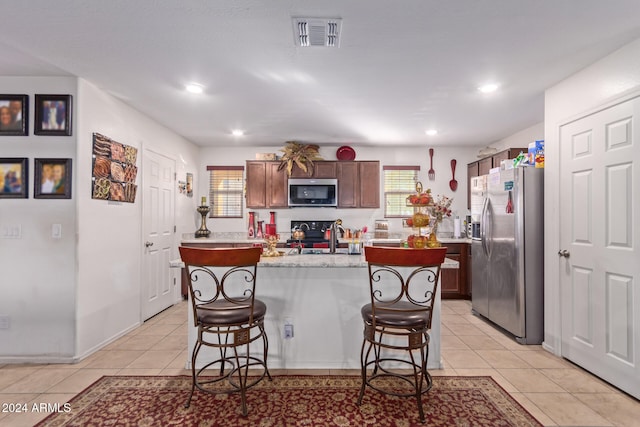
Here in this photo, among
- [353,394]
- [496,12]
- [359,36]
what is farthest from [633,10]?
[353,394]

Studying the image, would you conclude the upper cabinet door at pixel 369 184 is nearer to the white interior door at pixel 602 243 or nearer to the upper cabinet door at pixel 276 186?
the upper cabinet door at pixel 276 186

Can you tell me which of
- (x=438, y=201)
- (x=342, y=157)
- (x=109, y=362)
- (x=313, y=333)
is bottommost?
(x=109, y=362)

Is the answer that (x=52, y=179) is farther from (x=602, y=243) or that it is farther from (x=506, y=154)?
(x=506, y=154)

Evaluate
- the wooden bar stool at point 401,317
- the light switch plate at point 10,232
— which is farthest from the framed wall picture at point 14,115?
the wooden bar stool at point 401,317

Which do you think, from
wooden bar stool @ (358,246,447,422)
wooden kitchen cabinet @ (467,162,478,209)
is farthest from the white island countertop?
wooden kitchen cabinet @ (467,162,478,209)

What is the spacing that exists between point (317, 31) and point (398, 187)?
144 inches

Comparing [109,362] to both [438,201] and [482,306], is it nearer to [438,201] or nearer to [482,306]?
[482,306]

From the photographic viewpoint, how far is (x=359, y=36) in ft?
6.84

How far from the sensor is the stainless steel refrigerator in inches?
121

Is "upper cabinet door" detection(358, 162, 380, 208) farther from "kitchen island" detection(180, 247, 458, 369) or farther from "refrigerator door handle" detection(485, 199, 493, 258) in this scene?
"kitchen island" detection(180, 247, 458, 369)

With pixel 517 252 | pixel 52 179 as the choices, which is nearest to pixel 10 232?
pixel 52 179

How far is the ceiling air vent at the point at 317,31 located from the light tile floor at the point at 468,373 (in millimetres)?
2418

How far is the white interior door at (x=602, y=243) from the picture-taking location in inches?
85.0

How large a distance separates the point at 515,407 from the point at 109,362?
313 cm
